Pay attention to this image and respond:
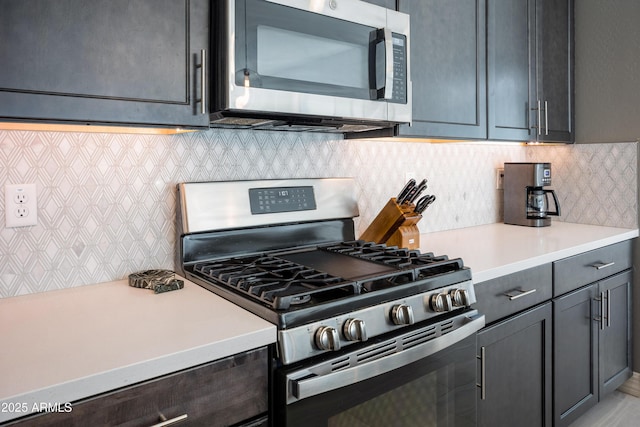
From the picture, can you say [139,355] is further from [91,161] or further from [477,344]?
[477,344]

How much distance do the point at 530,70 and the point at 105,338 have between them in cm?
224

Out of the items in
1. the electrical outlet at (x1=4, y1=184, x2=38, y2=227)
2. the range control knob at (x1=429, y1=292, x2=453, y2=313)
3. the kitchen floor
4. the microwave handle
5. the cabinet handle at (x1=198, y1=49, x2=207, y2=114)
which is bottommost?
the kitchen floor

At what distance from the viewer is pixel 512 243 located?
2.10m

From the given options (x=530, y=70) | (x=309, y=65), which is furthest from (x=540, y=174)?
(x=309, y=65)

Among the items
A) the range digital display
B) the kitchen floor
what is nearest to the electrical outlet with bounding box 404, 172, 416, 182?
the range digital display

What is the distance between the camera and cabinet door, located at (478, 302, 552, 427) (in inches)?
65.2

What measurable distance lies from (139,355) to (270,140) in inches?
41.1

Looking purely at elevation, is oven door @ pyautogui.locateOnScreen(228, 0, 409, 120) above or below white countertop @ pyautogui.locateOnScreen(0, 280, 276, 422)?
above

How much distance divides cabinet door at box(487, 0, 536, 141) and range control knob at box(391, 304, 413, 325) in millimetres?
1181

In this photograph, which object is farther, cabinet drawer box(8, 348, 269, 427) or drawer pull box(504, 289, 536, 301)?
drawer pull box(504, 289, 536, 301)

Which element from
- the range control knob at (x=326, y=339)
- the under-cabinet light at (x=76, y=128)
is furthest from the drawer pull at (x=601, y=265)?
the under-cabinet light at (x=76, y=128)

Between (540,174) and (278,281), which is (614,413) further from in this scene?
(278,281)

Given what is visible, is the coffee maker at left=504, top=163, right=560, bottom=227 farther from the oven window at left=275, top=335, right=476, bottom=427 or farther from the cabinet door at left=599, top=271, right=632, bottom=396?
the oven window at left=275, top=335, right=476, bottom=427

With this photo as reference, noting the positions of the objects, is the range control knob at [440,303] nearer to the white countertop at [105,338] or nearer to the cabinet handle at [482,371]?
the cabinet handle at [482,371]
